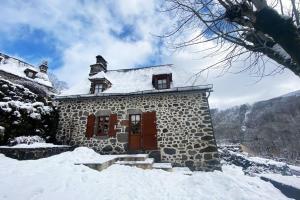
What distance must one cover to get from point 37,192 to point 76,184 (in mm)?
742

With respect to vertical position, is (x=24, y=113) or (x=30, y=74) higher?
(x=30, y=74)

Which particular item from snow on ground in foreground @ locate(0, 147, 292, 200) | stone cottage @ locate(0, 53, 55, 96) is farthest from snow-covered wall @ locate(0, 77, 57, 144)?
stone cottage @ locate(0, 53, 55, 96)

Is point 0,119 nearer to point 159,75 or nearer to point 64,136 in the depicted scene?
point 64,136

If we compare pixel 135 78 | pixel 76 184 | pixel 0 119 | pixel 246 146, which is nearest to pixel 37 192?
pixel 76 184

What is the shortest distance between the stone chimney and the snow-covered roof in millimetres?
11942

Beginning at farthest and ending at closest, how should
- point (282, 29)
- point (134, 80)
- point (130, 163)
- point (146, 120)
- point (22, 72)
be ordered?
1. point (22, 72)
2. point (134, 80)
3. point (146, 120)
4. point (130, 163)
5. point (282, 29)

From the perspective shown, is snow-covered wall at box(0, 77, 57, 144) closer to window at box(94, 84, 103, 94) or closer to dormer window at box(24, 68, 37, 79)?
window at box(94, 84, 103, 94)

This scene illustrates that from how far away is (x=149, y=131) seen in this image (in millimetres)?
8438

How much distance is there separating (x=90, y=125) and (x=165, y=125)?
3578 mm

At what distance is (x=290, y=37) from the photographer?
76.5 inches

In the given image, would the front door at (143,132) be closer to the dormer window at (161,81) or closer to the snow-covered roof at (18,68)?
the dormer window at (161,81)

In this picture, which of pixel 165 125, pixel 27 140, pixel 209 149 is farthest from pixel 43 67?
pixel 209 149

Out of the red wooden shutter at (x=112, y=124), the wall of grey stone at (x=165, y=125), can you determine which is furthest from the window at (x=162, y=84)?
the red wooden shutter at (x=112, y=124)

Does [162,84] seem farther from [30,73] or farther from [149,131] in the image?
[30,73]
